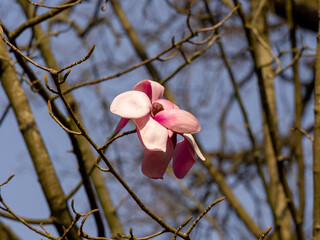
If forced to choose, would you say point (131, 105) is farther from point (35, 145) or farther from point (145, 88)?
point (35, 145)

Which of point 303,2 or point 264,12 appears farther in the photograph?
point 264,12

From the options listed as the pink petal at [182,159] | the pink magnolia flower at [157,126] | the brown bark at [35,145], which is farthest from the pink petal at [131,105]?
the brown bark at [35,145]

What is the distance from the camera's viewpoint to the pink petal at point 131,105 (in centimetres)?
82

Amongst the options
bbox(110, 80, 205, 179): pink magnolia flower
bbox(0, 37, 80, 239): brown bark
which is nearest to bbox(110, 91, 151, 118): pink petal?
bbox(110, 80, 205, 179): pink magnolia flower

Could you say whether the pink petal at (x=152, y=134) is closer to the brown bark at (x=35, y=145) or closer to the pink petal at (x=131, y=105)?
the pink petal at (x=131, y=105)

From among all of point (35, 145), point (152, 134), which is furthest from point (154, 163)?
point (35, 145)

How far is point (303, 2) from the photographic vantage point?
2988mm

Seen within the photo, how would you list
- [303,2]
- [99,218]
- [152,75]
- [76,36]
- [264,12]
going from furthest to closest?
[76,36], [264,12], [303,2], [152,75], [99,218]

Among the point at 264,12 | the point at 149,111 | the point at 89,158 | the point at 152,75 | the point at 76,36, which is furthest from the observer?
the point at 76,36

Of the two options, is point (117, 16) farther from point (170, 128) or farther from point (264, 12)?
point (170, 128)

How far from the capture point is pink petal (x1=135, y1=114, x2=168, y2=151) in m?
0.82

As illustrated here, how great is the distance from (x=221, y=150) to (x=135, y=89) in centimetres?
305

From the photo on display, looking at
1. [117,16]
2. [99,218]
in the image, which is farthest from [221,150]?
[99,218]

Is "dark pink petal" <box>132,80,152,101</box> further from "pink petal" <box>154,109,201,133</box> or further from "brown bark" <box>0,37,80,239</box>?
"brown bark" <box>0,37,80,239</box>
